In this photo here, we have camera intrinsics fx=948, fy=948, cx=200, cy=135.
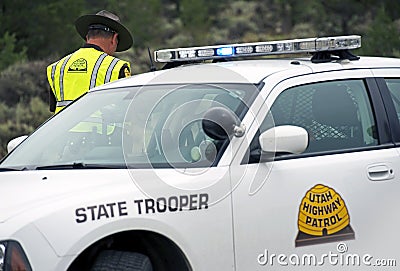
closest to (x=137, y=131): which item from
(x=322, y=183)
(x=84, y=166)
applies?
(x=84, y=166)

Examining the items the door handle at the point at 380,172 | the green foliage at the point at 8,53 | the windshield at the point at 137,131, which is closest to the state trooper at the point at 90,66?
the windshield at the point at 137,131

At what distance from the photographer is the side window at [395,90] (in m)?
5.68

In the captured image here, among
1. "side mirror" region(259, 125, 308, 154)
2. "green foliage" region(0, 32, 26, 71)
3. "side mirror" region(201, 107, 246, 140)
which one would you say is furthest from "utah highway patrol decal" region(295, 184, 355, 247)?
"green foliage" region(0, 32, 26, 71)

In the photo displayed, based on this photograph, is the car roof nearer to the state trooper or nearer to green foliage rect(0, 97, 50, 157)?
the state trooper

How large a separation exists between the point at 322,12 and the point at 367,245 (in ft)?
75.2

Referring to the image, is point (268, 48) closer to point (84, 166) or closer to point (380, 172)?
point (380, 172)

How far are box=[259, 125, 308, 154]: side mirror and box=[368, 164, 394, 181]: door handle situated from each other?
577mm

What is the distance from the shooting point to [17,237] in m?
4.23

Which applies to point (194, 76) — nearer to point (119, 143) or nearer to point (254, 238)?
point (119, 143)

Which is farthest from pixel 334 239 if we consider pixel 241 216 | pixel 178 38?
pixel 178 38

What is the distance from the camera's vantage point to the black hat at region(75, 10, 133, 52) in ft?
24.5

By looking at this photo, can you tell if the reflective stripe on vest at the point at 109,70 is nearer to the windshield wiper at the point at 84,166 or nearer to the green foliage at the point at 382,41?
the windshield wiper at the point at 84,166

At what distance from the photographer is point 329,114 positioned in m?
5.41

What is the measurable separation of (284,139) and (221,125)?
0.33 meters
